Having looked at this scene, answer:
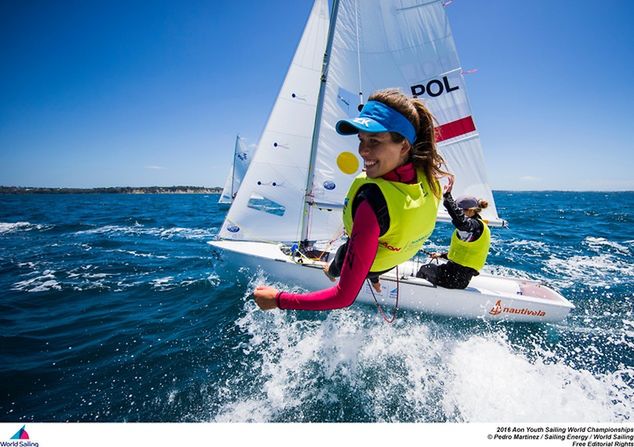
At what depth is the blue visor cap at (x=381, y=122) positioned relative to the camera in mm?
1354

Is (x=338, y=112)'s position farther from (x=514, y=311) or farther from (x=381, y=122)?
(x=514, y=311)

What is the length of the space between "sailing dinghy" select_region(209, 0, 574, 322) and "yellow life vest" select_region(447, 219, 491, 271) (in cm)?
60

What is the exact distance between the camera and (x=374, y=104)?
4.72 feet

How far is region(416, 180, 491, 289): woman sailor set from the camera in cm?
439

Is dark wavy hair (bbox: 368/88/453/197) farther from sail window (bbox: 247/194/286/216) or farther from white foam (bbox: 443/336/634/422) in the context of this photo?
sail window (bbox: 247/194/286/216)

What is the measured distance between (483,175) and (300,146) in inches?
162

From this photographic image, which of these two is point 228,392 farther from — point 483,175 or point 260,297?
point 483,175

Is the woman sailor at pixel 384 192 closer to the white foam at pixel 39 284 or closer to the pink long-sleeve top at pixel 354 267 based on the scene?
the pink long-sleeve top at pixel 354 267

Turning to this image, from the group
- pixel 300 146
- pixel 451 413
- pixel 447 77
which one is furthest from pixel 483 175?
pixel 451 413

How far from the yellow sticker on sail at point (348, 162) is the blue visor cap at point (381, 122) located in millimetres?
4460

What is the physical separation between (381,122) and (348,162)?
457 centimetres
